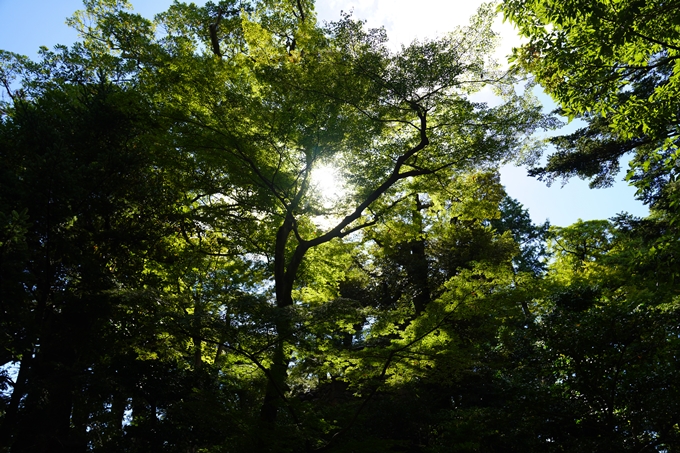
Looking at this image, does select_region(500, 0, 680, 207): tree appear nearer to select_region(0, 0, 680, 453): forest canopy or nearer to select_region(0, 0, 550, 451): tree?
select_region(0, 0, 680, 453): forest canopy

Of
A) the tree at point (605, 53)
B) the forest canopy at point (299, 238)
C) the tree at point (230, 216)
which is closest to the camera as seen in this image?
the tree at point (605, 53)

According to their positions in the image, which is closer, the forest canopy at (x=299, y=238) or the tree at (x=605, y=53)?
the tree at (x=605, y=53)

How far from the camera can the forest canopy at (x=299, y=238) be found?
5.45m

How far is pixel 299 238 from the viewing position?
929 centimetres

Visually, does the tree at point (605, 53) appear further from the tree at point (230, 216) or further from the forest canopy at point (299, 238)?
the tree at point (230, 216)

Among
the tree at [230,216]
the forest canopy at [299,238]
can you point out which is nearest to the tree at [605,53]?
the forest canopy at [299,238]

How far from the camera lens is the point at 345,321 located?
689cm

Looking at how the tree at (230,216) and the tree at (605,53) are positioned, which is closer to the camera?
the tree at (605,53)

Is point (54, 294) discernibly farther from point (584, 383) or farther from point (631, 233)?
point (631, 233)

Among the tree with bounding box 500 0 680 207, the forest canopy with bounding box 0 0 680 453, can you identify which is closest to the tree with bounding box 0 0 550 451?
the forest canopy with bounding box 0 0 680 453

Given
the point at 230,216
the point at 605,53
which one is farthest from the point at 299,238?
the point at 605,53

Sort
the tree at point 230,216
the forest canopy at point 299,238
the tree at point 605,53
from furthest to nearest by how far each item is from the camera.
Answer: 1. the tree at point 230,216
2. the forest canopy at point 299,238
3. the tree at point 605,53

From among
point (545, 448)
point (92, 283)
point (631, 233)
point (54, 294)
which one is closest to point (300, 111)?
point (92, 283)

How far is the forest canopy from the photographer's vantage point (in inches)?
215
